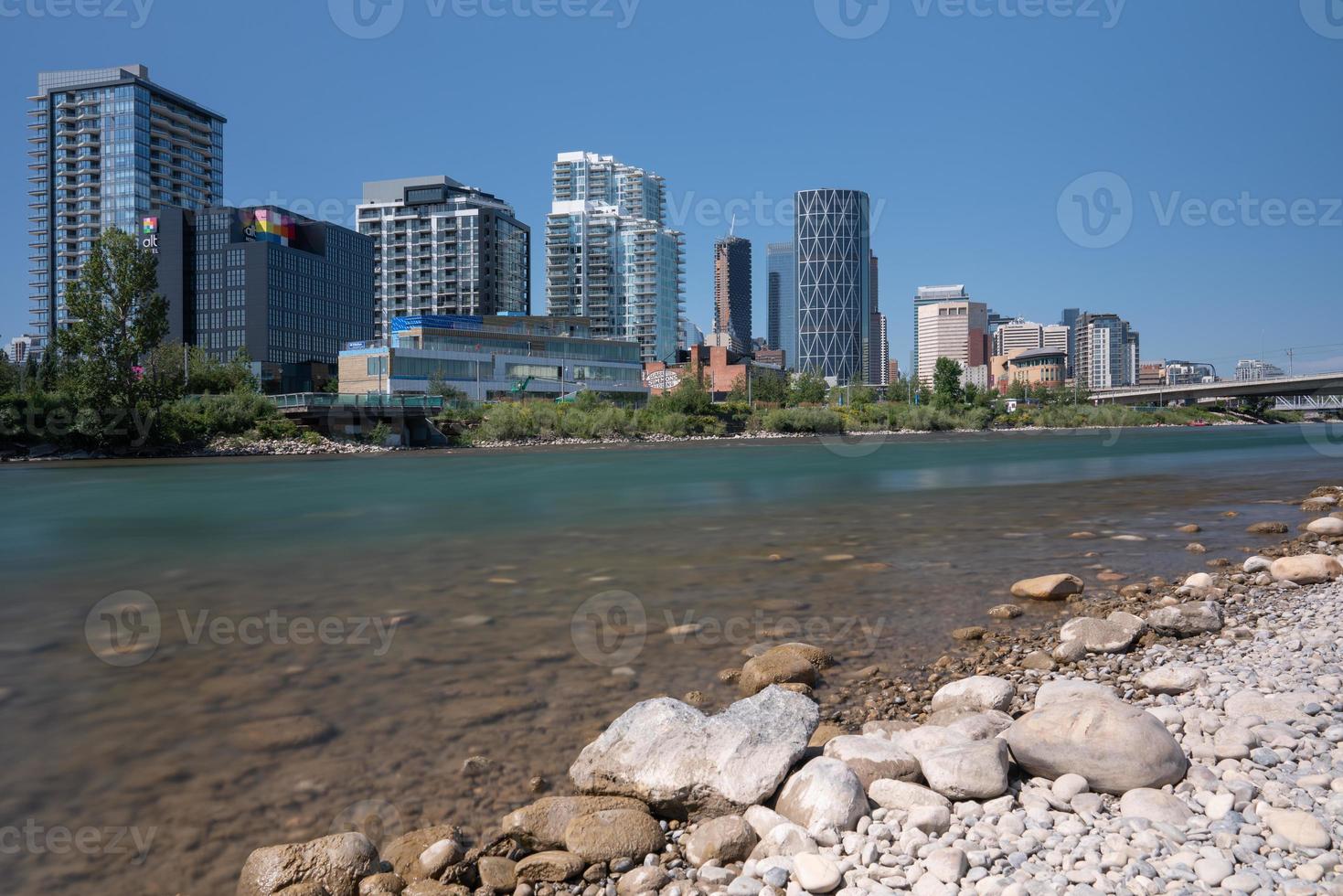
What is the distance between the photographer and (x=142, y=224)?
500ft

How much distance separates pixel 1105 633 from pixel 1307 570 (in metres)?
5.07

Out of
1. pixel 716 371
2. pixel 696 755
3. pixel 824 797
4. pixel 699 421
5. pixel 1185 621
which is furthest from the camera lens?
pixel 716 371

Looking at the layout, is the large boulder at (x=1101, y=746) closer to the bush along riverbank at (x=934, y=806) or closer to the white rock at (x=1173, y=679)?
the bush along riverbank at (x=934, y=806)

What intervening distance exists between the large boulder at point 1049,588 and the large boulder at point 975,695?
447 cm

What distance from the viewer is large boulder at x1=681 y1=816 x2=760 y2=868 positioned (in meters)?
4.78

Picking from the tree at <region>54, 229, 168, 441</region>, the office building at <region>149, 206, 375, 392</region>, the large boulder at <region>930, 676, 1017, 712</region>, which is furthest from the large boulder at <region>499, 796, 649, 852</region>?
the office building at <region>149, 206, 375, 392</region>

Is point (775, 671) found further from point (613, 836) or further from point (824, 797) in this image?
point (613, 836)

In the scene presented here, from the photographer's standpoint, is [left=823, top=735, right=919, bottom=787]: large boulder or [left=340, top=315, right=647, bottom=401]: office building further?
[left=340, top=315, right=647, bottom=401]: office building

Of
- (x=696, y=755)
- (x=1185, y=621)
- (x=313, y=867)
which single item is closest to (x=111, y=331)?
(x=313, y=867)

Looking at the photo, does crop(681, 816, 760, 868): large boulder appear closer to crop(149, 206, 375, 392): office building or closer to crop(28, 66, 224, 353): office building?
crop(149, 206, 375, 392): office building

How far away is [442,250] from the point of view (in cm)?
17788

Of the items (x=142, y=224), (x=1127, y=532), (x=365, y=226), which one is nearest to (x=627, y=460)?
(x=1127, y=532)

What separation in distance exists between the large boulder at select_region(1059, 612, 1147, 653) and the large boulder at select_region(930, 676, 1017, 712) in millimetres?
1708

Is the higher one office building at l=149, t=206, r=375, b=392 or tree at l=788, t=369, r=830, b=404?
office building at l=149, t=206, r=375, b=392
